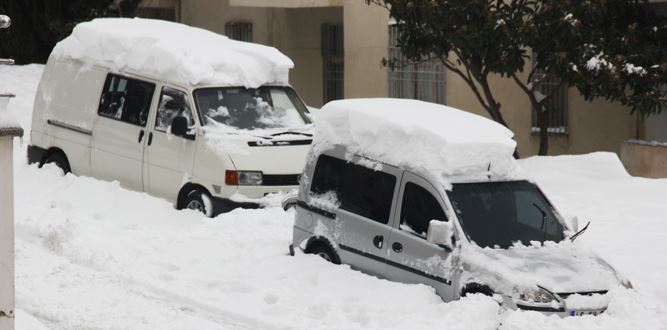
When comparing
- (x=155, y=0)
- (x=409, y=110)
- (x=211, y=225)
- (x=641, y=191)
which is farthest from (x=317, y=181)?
(x=155, y=0)

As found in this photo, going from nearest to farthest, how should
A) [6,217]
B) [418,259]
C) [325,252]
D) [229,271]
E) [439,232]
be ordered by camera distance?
[6,217]
[439,232]
[418,259]
[325,252]
[229,271]

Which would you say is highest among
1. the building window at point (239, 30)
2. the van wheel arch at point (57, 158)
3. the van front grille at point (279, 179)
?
the building window at point (239, 30)

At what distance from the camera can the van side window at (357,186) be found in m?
10.8

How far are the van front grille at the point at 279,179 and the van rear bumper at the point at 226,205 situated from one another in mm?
294

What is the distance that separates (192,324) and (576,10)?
9.97 m

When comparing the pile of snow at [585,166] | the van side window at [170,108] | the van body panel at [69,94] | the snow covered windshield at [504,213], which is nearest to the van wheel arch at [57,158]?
the van body panel at [69,94]

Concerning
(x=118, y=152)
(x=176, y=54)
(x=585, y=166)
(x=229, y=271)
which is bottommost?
(x=229, y=271)

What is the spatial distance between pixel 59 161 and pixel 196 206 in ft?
10.4

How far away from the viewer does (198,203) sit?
1438 centimetres

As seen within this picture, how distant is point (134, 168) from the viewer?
15375mm

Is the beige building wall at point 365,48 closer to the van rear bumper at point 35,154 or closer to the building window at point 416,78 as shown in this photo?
the building window at point 416,78

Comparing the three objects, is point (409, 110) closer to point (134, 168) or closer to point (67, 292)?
point (67, 292)

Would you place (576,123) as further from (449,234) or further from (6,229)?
(6,229)

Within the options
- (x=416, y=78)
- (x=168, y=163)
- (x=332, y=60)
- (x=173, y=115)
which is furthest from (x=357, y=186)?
(x=332, y=60)
